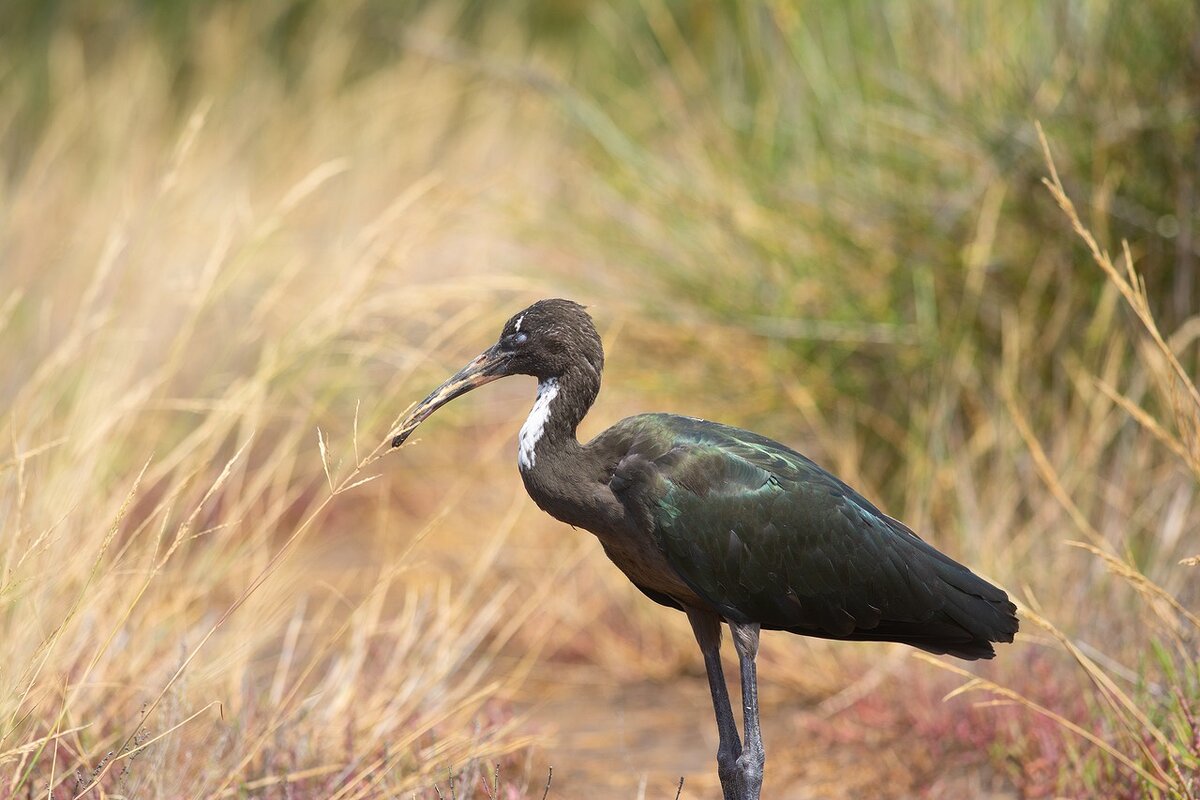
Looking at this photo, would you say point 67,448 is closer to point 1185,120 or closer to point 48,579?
point 48,579

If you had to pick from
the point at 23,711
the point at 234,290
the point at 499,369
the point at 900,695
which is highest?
the point at 499,369

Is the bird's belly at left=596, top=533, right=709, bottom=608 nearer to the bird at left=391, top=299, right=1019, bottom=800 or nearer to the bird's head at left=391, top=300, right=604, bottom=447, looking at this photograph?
the bird at left=391, top=299, right=1019, bottom=800

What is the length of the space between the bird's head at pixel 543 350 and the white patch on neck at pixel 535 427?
0.04 metres

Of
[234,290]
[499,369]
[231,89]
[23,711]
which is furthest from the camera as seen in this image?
[231,89]

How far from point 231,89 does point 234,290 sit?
3.06 metres

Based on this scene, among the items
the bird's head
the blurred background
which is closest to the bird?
the bird's head

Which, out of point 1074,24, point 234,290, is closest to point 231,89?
point 234,290

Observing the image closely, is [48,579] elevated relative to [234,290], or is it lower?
elevated

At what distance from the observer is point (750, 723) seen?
3.65 meters

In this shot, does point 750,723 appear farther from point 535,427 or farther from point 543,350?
point 543,350

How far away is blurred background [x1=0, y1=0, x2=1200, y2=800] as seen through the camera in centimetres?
394

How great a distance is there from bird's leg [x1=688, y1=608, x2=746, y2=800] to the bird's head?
680 mm

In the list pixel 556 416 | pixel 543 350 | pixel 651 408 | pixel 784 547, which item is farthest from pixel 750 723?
pixel 651 408

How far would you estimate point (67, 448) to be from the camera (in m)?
4.23
